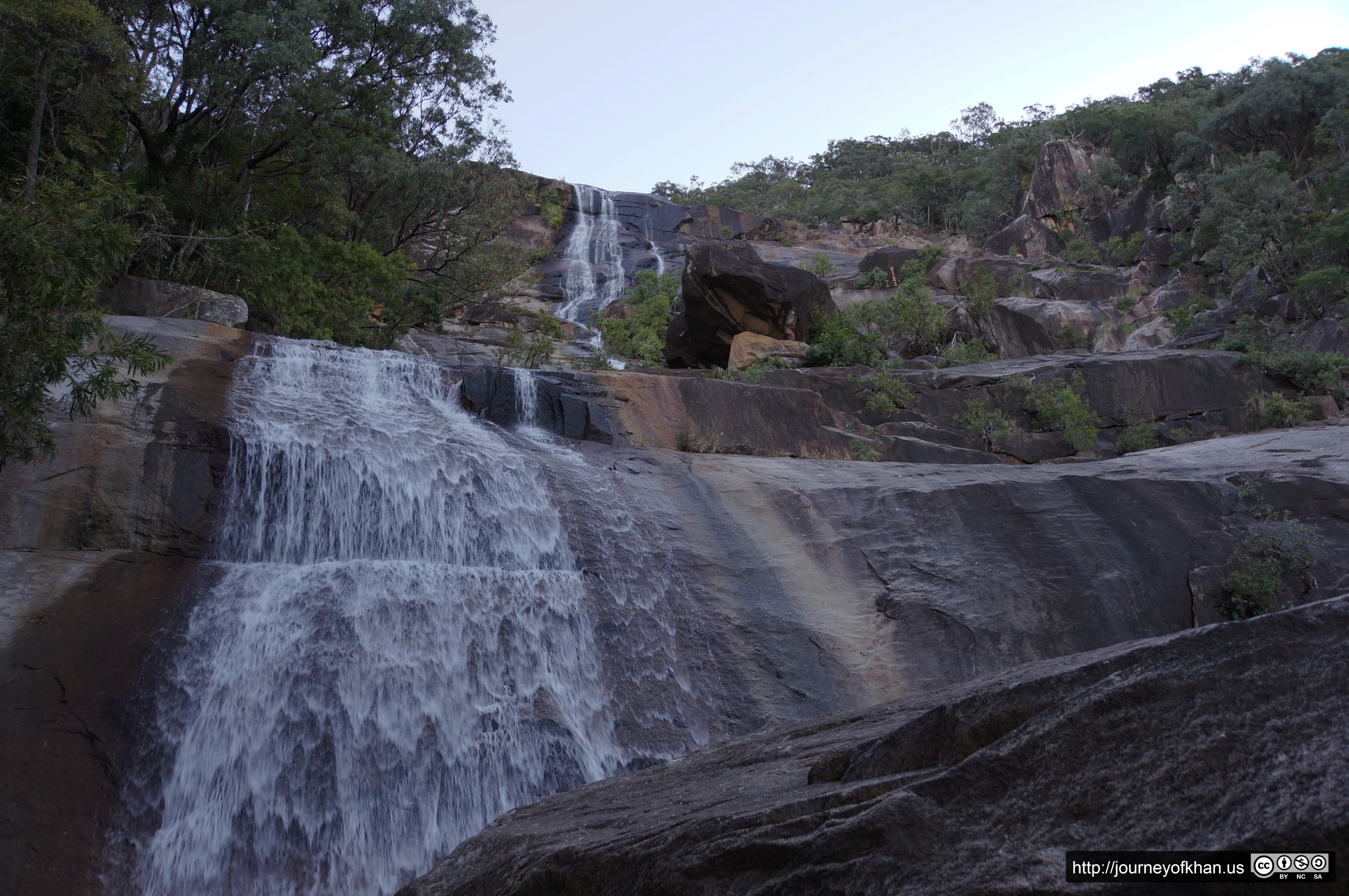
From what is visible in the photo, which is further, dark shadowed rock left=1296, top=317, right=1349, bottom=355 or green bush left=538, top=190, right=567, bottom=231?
green bush left=538, top=190, right=567, bottom=231

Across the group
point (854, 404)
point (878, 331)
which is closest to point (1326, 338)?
point (878, 331)

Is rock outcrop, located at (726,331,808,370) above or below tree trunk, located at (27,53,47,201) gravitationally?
below

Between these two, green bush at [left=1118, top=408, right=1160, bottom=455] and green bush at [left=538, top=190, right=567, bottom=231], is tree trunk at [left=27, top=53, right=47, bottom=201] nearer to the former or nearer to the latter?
green bush at [left=538, top=190, right=567, bottom=231]

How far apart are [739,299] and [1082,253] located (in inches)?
1073

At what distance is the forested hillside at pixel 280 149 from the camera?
46.6 ft

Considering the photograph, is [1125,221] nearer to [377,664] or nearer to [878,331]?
[878,331]

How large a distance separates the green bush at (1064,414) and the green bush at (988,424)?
674mm

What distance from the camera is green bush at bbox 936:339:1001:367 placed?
20844 mm

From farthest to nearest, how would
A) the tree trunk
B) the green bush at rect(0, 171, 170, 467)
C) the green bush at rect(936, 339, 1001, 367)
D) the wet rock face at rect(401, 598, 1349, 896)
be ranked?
the green bush at rect(936, 339, 1001, 367), the tree trunk, the green bush at rect(0, 171, 170, 467), the wet rock face at rect(401, 598, 1349, 896)

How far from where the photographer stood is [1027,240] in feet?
148

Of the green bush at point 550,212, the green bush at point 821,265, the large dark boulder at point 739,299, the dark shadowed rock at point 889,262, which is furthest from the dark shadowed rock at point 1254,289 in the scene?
the green bush at point 550,212

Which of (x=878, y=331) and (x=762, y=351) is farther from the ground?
(x=878, y=331)

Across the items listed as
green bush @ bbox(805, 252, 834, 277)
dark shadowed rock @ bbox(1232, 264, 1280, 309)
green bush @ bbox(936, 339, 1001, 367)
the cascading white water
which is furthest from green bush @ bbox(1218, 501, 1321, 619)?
green bush @ bbox(805, 252, 834, 277)

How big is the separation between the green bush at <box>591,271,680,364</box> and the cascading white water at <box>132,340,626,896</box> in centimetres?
1358
